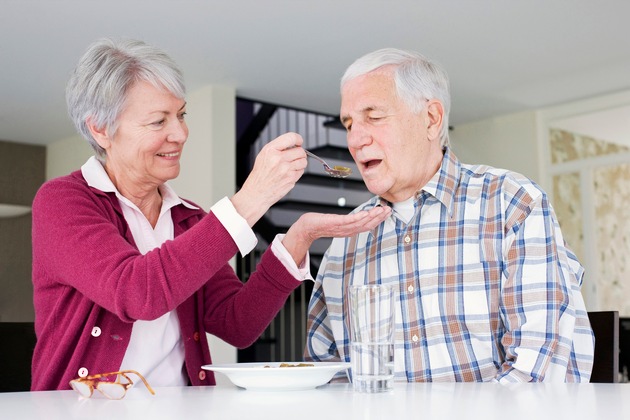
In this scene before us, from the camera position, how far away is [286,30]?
17.8 ft

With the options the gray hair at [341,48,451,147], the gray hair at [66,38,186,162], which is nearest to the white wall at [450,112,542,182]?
the gray hair at [341,48,451,147]

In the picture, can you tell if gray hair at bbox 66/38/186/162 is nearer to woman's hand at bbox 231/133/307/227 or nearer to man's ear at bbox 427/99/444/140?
woman's hand at bbox 231/133/307/227

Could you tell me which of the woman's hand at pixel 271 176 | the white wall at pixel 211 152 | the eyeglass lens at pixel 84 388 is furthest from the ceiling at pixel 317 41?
the eyeglass lens at pixel 84 388

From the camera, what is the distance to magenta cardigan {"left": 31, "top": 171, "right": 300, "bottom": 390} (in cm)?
152

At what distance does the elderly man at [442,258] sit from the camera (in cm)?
164

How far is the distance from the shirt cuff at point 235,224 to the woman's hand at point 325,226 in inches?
8.4

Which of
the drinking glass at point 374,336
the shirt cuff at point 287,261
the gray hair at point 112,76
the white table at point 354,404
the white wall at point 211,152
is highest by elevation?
the white wall at point 211,152

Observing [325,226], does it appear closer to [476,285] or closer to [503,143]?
[476,285]

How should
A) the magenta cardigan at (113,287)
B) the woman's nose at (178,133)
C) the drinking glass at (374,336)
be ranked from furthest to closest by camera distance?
1. the woman's nose at (178,133)
2. the magenta cardigan at (113,287)
3. the drinking glass at (374,336)

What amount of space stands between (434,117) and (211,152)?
15.7ft

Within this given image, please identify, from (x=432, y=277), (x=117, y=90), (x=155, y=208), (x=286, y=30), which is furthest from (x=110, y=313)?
(x=286, y=30)

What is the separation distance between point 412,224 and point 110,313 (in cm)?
74

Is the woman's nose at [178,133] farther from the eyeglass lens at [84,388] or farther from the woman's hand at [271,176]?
the eyeglass lens at [84,388]

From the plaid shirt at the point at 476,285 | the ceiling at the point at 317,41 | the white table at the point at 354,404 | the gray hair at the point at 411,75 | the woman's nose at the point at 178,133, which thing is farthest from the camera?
the ceiling at the point at 317,41
